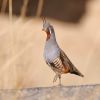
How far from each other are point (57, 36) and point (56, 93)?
3.39 m

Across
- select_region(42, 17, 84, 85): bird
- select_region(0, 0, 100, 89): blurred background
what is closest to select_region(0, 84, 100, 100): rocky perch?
select_region(42, 17, 84, 85): bird

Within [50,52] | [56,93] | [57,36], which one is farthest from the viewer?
Result: [57,36]

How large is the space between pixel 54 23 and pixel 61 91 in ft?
11.9

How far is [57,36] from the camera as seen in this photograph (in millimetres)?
5965

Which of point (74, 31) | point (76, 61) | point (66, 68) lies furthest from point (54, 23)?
point (66, 68)

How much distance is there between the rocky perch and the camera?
256 centimetres

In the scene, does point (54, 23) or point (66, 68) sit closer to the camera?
point (66, 68)

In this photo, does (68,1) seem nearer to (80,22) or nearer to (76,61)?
(80,22)

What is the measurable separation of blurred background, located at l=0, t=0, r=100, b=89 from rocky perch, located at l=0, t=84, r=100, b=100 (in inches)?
89.0

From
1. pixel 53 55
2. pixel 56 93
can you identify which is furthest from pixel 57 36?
pixel 56 93

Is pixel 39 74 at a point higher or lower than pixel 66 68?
lower

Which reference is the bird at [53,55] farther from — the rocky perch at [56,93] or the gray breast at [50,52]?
the rocky perch at [56,93]

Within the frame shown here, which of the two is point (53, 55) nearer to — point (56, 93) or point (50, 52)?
point (50, 52)

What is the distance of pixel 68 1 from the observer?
6621 mm
